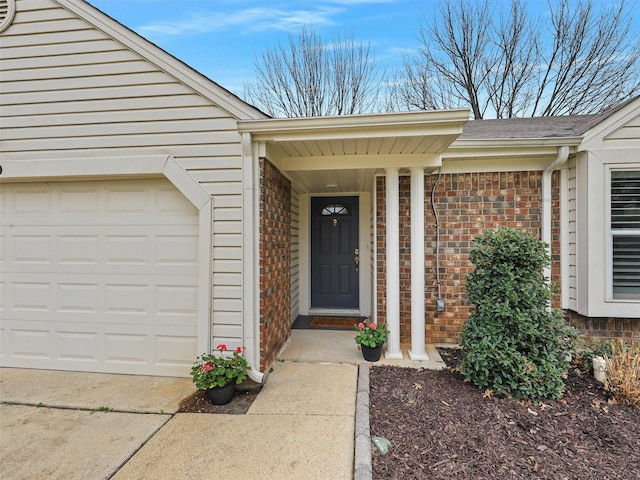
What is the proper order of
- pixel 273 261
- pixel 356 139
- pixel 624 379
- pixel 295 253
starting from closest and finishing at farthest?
1. pixel 624 379
2. pixel 356 139
3. pixel 273 261
4. pixel 295 253

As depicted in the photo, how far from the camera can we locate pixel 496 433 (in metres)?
2.31

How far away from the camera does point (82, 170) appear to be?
325 centimetres

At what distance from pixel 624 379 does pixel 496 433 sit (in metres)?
1.40

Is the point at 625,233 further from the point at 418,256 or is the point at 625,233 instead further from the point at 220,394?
the point at 220,394

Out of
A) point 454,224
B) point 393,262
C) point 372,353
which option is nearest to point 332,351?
point 372,353

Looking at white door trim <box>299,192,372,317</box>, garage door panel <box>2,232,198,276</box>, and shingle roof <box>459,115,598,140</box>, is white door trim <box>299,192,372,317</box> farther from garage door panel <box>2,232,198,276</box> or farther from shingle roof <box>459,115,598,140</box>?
garage door panel <box>2,232,198,276</box>

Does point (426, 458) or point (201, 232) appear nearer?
point (426, 458)

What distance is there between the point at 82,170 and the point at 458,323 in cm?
465

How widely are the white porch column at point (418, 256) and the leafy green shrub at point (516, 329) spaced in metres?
0.61

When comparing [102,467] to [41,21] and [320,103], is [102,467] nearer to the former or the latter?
[41,21]

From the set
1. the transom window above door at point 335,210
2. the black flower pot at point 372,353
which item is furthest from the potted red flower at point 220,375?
the transom window above door at point 335,210

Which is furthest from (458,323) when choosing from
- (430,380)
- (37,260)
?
(37,260)

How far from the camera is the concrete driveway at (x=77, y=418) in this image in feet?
6.77

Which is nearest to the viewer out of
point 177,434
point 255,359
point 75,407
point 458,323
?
point 177,434
